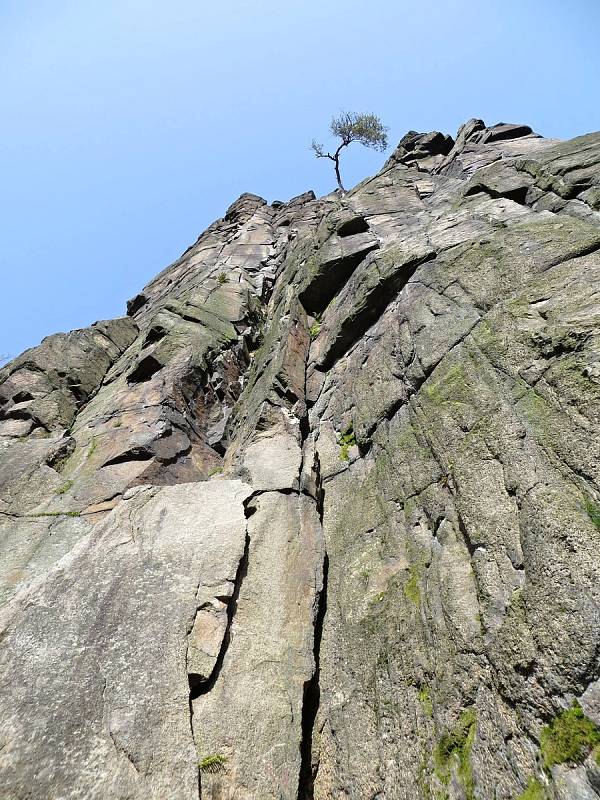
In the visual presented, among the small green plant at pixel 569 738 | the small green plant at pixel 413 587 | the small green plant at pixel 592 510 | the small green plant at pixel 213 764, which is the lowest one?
the small green plant at pixel 213 764

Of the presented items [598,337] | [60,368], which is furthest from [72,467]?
[598,337]

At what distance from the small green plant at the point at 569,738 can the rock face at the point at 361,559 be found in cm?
2

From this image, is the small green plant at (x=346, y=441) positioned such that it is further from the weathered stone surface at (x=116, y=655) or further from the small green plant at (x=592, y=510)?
the small green plant at (x=592, y=510)

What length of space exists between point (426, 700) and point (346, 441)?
20.8 feet

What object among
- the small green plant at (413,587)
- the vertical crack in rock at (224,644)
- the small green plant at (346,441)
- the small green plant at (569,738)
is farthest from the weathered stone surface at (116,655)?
the small green plant at (569,738)

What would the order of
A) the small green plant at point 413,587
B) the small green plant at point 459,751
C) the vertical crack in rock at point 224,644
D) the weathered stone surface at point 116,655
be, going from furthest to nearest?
the small green plant at point 413,587 < the vertical crack in rock at point 224,644 < the weathered stone surface at point 116,655 < the small green plant at point 459,751

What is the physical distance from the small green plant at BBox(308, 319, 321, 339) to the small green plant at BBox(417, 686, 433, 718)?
12.6 metres

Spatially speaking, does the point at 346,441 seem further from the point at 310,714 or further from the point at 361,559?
the point at 310,714

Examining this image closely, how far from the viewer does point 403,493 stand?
932cm

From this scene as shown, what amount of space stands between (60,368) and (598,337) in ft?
66.5

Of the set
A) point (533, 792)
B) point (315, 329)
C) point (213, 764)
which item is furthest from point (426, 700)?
point (315, 329)

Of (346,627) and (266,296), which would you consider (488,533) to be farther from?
(266,296)

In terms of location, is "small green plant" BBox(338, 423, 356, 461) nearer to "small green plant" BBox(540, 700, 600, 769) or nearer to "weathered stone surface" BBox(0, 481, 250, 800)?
"weathered stone surface" BBox(0, 481, 250, 800)

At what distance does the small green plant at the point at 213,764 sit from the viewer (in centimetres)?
648
